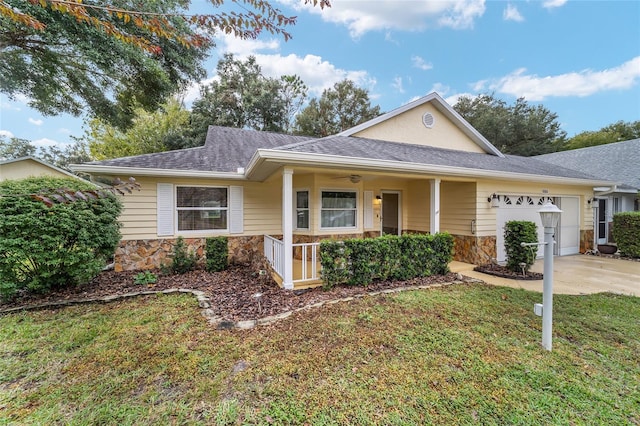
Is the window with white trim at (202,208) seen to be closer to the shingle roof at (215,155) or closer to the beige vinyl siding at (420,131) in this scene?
the shingle roof at (215,155)

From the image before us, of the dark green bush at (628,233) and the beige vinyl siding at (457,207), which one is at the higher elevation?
the beige vinyl siding at (457,207)

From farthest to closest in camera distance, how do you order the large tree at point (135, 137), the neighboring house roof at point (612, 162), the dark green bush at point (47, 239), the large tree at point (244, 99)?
the large tree at point (135, 137) → the large tree at point (244, 99) → the neighboring house roof at point (612, 162) → the dark green bush at point (47, 239)

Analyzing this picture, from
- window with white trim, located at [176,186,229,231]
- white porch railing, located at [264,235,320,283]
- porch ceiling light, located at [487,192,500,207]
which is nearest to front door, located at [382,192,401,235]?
porch ceiling light, located at [487,192,500,207]

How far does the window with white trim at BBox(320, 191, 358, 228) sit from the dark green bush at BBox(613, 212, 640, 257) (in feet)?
31.5

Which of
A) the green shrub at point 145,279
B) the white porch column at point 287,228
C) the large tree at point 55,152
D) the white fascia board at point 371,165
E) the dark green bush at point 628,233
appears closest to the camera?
the white fascia board at point 371,165

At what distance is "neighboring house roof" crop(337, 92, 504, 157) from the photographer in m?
8.81

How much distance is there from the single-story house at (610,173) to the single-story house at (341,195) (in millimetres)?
2578

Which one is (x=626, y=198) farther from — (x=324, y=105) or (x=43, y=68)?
(x=43, y=68)

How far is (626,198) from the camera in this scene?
1209cm

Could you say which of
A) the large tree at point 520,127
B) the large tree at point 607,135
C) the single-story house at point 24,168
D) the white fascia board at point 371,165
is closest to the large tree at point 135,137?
the single-story house at point 24,168

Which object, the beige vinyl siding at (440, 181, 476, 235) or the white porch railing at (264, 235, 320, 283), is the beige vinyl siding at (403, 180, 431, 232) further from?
the white porch railing at (264, 235, 320, 283)

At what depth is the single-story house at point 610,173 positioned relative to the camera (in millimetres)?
11234

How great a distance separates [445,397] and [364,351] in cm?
96

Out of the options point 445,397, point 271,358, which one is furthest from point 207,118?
point 445,397
